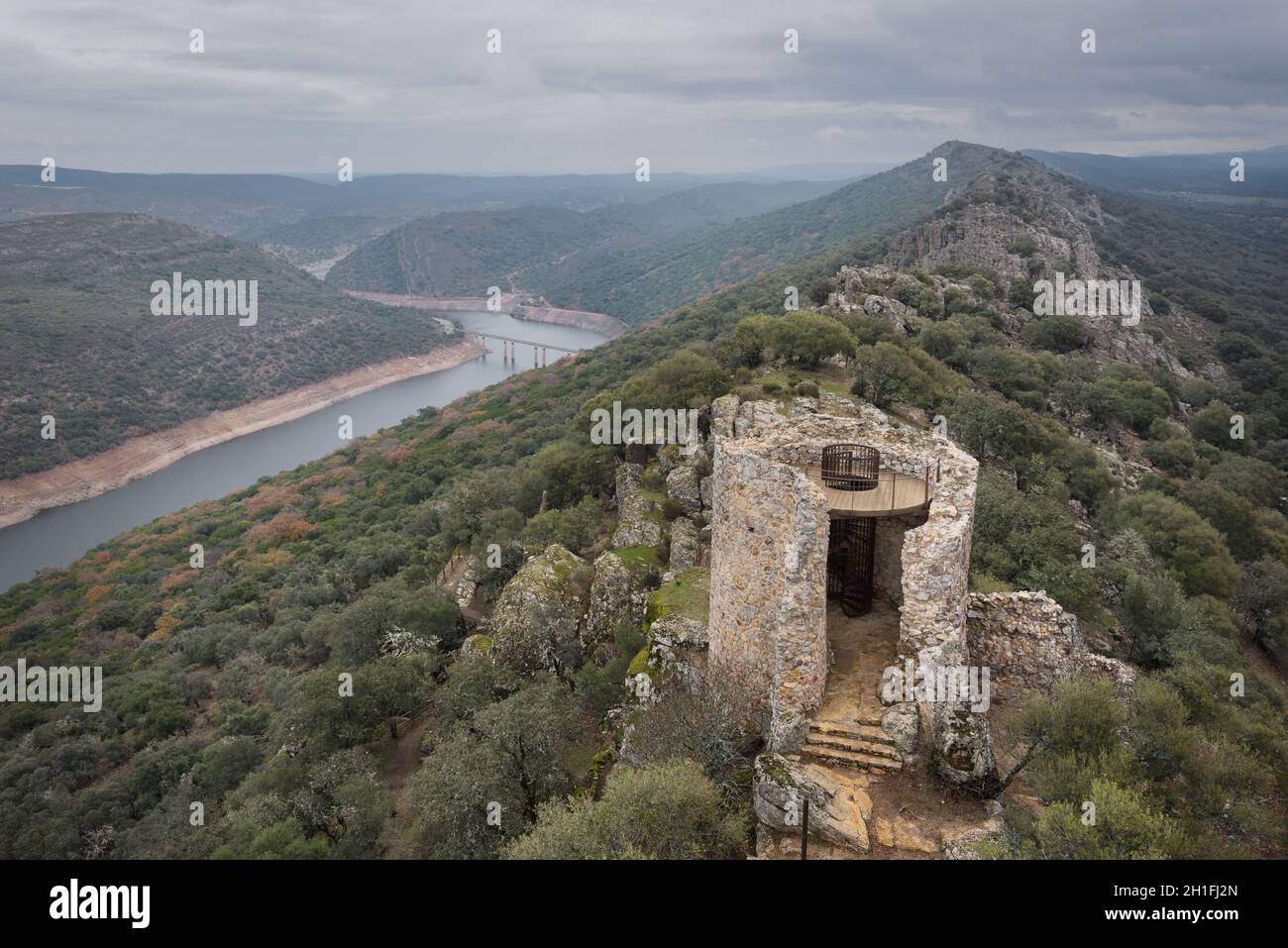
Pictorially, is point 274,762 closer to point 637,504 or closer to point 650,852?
point 637,504

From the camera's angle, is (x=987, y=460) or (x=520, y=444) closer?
(x=987, y=460)

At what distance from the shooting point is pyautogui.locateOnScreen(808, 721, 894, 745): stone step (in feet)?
33.1

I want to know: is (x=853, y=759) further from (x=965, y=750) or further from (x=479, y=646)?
(x=479, y=646)

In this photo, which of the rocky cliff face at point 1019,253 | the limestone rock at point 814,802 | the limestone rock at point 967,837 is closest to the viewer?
the limestone rock at point 967,837

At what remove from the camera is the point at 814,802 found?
29.8 ft

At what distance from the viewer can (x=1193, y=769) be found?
9211 mm

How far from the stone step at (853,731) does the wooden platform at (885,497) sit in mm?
3398

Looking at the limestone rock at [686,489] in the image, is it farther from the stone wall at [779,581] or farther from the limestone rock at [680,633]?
the stone wall at [779,581]

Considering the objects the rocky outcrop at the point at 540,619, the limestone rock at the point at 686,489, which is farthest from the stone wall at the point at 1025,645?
the limestone rock at the point at 686,489

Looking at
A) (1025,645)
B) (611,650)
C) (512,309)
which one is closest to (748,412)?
(611,650)

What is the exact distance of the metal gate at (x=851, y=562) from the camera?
44.2ft
